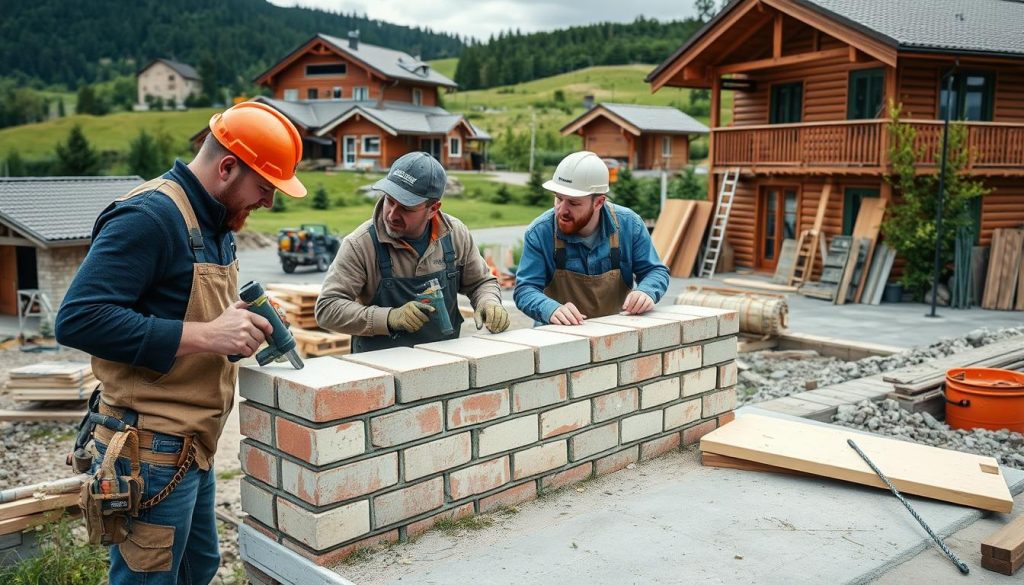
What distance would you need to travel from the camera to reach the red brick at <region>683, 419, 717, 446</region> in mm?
4102

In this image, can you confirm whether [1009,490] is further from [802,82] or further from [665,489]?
[802,82]

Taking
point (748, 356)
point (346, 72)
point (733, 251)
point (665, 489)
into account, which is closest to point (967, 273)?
point (733, 251)

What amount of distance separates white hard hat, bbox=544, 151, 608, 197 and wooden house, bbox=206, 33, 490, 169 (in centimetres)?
4098

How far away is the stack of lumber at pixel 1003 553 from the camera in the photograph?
2986 millimetres

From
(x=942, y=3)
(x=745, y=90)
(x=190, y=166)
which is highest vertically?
(x=942, y=3)

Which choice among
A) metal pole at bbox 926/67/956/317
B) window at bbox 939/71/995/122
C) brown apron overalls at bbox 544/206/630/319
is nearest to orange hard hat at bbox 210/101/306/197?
brown apron overalls at bbox 544/206/630/319

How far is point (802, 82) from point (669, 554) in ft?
58.6

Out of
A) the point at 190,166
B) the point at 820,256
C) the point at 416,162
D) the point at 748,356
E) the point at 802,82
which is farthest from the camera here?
the point at 802,82

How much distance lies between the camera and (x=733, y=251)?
65.8ft

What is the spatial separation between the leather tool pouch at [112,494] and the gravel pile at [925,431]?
4.45 meters

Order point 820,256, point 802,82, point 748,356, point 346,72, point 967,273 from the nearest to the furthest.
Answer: point 748,356 → point 967,273 → point 820,256 → point 802,82 → point 346,72

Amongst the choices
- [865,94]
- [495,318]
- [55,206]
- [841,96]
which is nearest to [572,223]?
[495,318]

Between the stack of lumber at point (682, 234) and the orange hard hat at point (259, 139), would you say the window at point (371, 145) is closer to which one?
the stack of lumber at point (682, 234)

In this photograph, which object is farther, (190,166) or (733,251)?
(733,251)
